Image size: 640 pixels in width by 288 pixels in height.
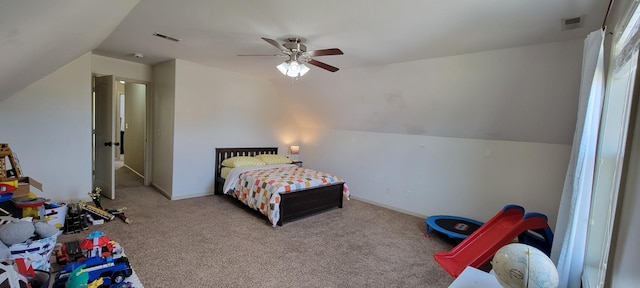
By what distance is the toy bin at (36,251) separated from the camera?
201cm

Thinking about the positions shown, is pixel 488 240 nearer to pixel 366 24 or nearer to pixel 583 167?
pixel 583 167

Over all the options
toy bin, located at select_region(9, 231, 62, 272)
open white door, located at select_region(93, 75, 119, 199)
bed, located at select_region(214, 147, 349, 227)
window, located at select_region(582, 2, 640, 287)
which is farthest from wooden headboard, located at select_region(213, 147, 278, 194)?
window, located at select_region(582, 2, 640, 287)

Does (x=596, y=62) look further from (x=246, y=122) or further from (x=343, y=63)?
(x=246, y=122)

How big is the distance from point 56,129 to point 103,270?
10.2ft

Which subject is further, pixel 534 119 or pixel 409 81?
pixel 409 81

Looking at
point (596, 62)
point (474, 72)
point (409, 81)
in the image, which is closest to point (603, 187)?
point (596, 62)

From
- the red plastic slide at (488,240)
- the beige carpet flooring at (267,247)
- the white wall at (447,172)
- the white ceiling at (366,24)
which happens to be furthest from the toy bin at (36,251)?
the white wall at (447,172)

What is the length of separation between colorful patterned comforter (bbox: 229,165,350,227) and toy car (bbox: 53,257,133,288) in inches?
68.9

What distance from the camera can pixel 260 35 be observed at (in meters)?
3.00

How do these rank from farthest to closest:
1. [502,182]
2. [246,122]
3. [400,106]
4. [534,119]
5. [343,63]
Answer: [246,122]
[400,106]
[343,63]
[502,182]
[534,119]

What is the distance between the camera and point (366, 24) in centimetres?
256

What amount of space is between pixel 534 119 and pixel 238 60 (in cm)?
395

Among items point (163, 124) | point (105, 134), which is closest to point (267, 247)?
point (163, 124)

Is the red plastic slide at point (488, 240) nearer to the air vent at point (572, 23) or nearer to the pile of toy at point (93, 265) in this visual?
the air vent at point (572, 23)
